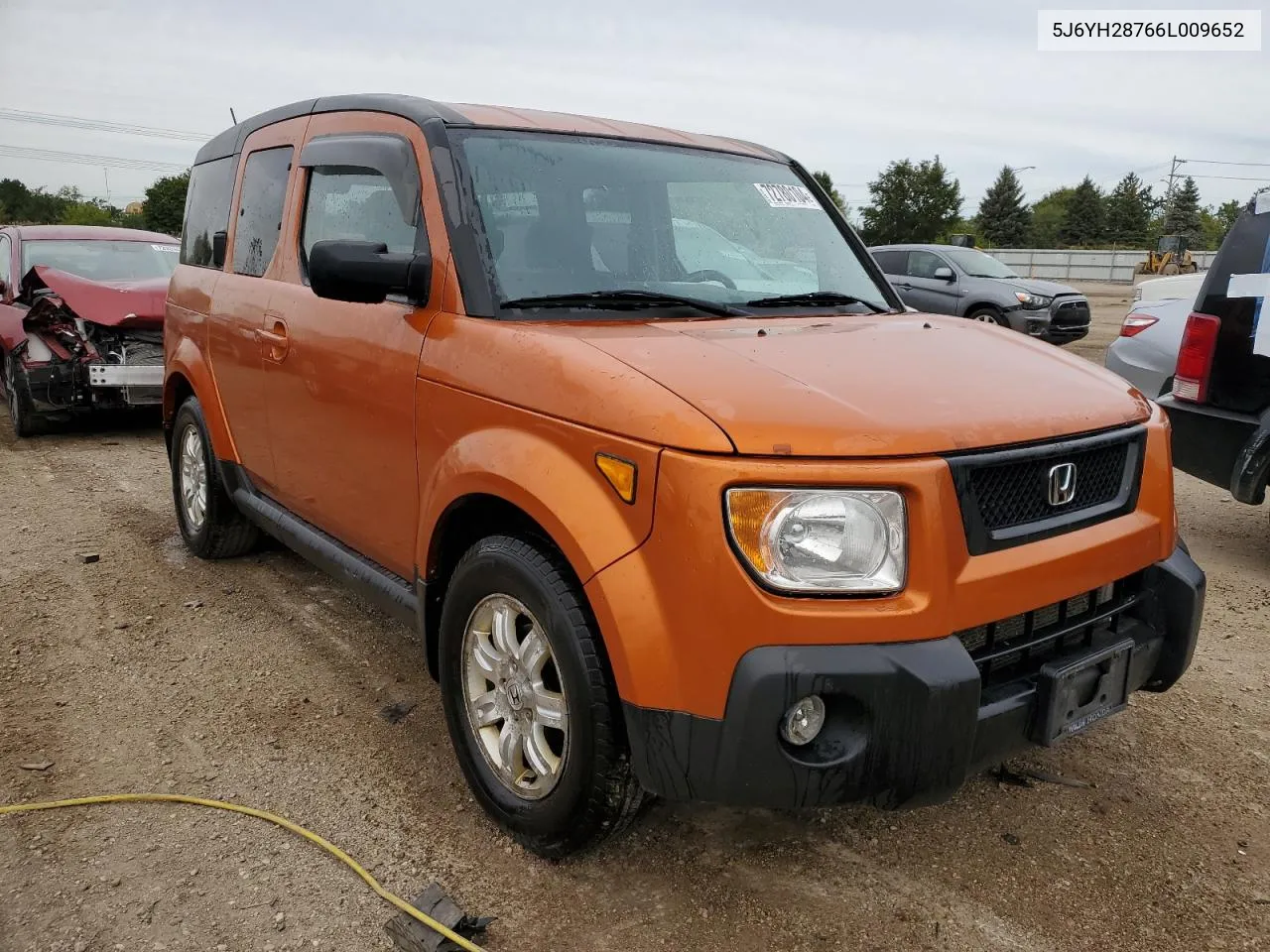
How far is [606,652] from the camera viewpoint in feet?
7.44

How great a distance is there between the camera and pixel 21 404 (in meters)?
8.12

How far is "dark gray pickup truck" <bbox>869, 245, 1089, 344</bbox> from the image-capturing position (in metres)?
14.3

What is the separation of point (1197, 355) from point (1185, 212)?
9053cm

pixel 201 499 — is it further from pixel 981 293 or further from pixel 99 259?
pixel 981 293

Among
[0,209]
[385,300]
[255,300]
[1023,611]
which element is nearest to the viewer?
[1023,611]

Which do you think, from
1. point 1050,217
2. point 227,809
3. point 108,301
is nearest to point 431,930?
point 227,809

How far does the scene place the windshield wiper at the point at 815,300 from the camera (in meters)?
3.12

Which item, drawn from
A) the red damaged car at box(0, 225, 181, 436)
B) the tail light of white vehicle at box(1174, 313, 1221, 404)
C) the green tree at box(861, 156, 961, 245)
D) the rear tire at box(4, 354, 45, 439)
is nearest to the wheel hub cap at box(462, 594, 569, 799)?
the tail light of white vehicle at box(1174, 313, 1221, 404)

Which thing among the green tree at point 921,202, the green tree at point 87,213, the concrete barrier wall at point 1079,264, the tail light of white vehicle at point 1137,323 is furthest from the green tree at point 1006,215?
the tail light of white vehicle at point 1137,323

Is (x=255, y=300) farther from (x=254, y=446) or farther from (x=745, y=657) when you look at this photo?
(x=745, y=657)

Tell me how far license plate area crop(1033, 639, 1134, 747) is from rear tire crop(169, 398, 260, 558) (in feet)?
11.9

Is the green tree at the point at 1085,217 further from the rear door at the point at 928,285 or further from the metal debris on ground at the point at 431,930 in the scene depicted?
the metal debris on ground at the point at 431,930

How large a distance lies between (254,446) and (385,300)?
4.77 feet

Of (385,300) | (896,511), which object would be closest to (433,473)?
(385,300)
